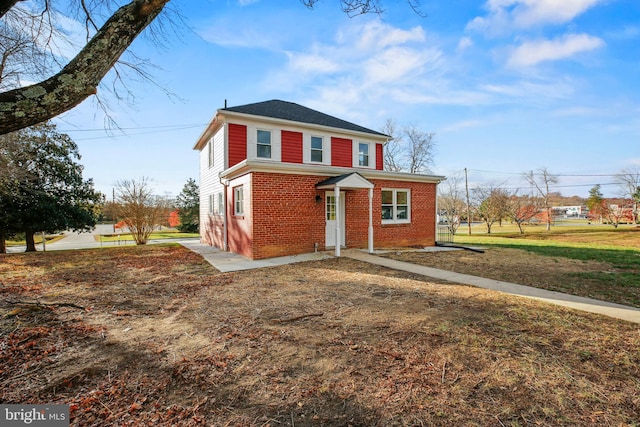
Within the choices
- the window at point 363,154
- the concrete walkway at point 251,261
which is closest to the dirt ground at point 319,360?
the concrete walkway at point 251,261

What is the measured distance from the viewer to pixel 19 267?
9305mm

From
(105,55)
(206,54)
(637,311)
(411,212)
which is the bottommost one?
(637,311)

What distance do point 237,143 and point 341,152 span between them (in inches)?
224

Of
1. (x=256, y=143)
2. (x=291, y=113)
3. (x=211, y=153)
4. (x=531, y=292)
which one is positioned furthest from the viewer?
(x=291, y=113)

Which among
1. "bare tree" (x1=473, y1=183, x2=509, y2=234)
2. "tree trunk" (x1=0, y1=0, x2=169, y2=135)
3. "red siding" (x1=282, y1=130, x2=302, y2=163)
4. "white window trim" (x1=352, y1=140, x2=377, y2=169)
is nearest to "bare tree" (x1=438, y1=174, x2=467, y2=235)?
"bare tree" (x1=473, y1=183, x2=509, y2=234)

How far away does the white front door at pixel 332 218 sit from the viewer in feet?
37.5

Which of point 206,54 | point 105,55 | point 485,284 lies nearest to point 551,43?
point 485,284

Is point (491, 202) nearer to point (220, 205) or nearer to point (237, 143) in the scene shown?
point (237, 143)

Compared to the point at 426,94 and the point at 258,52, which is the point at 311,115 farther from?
the point at 258,52

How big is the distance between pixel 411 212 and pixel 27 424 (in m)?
13.0

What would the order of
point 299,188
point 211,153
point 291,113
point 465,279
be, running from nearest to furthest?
point 465,279, point 299,188, point 211,153, point 291,113

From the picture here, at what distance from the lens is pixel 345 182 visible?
10.5 metres

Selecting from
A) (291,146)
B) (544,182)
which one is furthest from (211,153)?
(544,182)

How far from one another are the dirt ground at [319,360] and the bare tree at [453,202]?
2812cm
